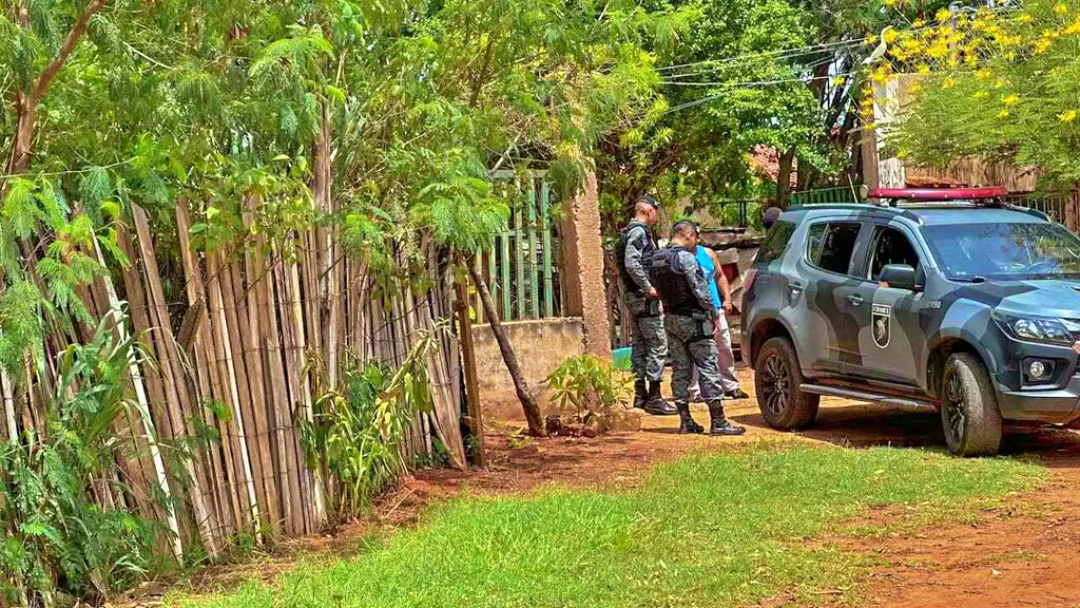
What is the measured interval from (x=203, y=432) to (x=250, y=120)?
148 centimetres

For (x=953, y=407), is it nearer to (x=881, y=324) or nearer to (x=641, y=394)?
(x=881, y=324)

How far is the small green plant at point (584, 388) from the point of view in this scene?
11.6 metres

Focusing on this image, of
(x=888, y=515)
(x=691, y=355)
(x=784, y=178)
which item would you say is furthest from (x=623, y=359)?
(x=784, y=178)

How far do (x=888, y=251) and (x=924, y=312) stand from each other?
86 cm

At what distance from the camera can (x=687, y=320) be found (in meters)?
11.5

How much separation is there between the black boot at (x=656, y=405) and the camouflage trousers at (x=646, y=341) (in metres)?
0.10

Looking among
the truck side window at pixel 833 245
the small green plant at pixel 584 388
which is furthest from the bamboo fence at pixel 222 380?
the truck side window at pixel 833 245

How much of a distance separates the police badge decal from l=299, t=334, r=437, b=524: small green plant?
3540mm

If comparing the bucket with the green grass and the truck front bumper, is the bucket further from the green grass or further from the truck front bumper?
the green grass

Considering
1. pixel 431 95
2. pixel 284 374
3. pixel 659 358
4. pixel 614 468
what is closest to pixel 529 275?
pixel 659 358

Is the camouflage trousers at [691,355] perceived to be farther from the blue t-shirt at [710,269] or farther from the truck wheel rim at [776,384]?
the blue t-shirt at [710,269]

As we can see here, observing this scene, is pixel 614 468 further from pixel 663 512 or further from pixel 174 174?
pixel 174 174

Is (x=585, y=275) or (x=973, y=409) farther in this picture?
(x=585, y=275)

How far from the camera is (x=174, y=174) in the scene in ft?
22.4
